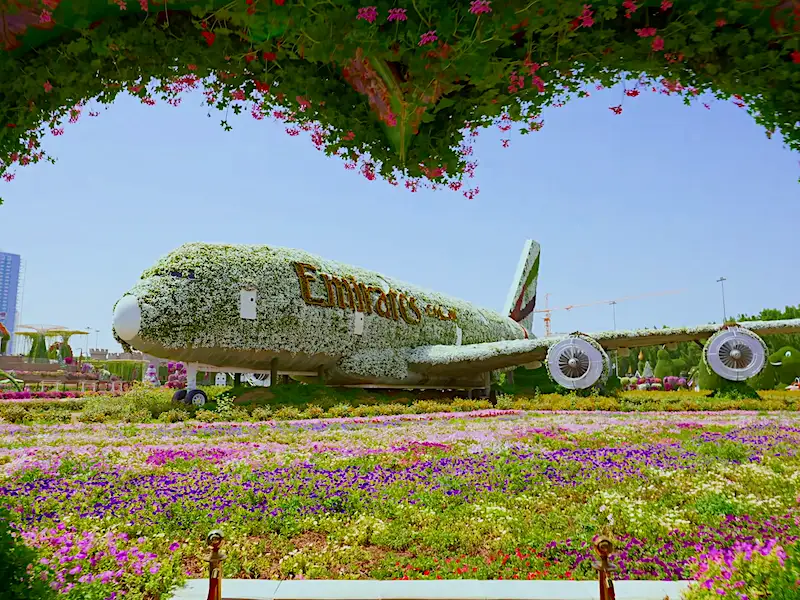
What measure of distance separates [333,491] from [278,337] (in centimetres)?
1111

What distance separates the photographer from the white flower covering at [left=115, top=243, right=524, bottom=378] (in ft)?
47.1

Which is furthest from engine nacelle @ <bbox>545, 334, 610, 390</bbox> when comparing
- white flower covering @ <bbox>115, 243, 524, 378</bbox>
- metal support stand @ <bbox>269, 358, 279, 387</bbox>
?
metal support stand @ <bbox>269, 358, 279, 387</bbox>

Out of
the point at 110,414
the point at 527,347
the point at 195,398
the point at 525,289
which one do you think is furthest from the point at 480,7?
the point at 525,289

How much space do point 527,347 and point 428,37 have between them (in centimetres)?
1774

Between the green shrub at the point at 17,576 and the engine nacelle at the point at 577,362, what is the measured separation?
667 inches

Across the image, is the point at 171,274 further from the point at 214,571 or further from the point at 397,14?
the point at 397,14

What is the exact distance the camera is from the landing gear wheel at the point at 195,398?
16.0 meters

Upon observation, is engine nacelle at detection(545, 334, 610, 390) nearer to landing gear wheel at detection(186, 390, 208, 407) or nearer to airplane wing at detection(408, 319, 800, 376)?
airplane wing at detection(408, 319, 800, 376)

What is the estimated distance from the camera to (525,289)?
112 feet

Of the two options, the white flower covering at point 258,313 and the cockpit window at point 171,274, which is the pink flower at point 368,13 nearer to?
the white flower covering at point 258,313

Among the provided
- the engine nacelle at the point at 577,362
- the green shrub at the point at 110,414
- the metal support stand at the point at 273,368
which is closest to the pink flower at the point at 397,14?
the green shrub at the point at 110,414

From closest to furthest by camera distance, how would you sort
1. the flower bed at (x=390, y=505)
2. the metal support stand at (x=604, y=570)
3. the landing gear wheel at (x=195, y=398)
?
the metal support stand at (x=604, y=570)
the flower bed at (x=390, y=505)
the landing gear wheel at (x=195, y=398)

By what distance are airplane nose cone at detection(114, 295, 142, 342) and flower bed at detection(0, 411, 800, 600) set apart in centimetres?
500

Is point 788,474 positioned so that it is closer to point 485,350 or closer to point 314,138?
point 314,138
